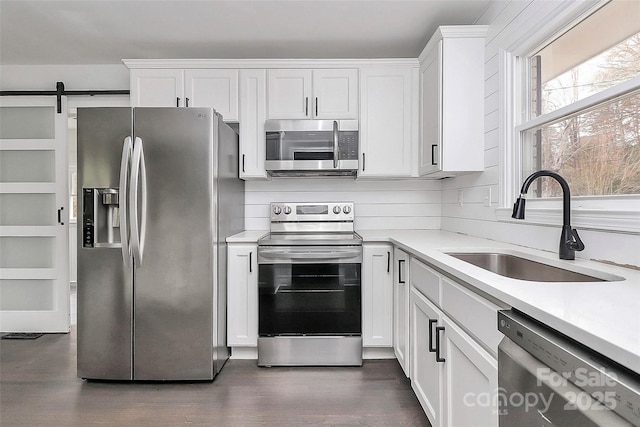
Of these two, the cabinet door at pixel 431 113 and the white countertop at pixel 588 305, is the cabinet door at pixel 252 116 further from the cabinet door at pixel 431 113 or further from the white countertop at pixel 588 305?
the white countertop at pixel 588 305

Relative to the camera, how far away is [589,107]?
1658 mm

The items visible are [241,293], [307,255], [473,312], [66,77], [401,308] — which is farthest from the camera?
[66,77]

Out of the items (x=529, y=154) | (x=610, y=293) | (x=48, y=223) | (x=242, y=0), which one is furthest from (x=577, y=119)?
(x=48, y=223)

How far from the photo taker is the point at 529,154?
86.4 inches

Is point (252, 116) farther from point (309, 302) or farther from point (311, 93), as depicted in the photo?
point (309, 302)

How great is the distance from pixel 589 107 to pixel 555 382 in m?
1.36

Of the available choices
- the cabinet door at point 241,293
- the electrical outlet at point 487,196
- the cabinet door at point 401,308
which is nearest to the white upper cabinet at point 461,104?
the electrical outlet at point 487,196

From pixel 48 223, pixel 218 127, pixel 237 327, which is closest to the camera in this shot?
pixel 218 127

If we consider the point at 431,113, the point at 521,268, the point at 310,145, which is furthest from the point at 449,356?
the point at 310,145

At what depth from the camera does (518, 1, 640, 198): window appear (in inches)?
58.1

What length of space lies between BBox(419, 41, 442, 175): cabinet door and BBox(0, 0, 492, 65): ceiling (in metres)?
0.28

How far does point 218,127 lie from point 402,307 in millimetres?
1732

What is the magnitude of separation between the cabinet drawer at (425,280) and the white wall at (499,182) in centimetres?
57

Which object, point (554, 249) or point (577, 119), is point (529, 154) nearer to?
point (577, 119)
